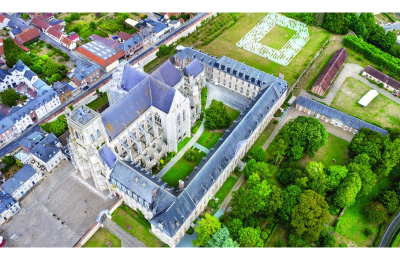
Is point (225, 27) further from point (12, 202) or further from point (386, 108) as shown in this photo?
point (12, 202)

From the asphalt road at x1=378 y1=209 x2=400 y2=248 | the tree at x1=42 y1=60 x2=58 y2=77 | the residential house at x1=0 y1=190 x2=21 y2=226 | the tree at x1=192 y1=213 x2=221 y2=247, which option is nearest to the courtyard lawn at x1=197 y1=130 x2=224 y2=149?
the tree at x1=192 y1=213 x2=221 y2=247

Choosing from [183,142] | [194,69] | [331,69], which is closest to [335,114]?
[331,69]

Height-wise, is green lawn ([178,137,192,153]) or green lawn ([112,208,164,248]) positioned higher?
green lawn ([178,137,192,153])

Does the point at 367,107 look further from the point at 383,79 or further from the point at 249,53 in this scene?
the point at 249,53

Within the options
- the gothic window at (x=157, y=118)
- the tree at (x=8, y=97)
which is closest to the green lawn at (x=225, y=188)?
the gothic window at (x=157, y=118)

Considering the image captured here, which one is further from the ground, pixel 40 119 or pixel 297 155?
pixel 297 155

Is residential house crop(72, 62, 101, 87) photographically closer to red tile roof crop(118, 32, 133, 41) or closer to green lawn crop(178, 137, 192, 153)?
red tile roof crop(118, 32, 133, 41)

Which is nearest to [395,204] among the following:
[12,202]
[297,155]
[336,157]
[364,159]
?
[364,159]
